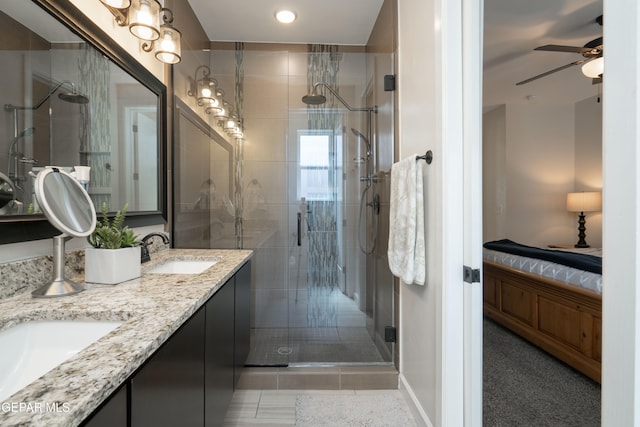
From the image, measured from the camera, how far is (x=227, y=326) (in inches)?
56.0

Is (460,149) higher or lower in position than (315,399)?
higher

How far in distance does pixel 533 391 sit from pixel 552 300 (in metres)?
0.76

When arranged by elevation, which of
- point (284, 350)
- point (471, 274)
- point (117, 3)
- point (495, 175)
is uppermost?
point (117, 3)

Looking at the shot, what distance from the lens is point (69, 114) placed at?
1198mm

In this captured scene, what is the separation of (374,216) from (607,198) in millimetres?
1796

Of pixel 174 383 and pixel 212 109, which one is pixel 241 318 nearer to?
pixel 174 383

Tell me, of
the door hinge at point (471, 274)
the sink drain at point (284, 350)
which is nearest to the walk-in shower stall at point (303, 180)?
the sink drain at point (284, 350)

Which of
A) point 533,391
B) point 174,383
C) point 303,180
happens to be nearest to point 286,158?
point 303,180

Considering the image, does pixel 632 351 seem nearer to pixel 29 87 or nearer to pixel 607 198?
pixel 607 198

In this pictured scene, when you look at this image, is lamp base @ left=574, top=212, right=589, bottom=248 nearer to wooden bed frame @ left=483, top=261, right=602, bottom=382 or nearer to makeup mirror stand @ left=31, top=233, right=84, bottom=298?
wooden bed frame @ left=483, top=261, right=602, bottom=382

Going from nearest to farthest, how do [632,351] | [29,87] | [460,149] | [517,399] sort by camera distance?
[632,351], [29,87], [460,149], [517,399]

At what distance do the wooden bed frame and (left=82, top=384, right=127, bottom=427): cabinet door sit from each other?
257cm

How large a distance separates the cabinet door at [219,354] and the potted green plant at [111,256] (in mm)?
355

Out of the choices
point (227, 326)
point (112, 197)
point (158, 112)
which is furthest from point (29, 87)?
point (227, 326)
